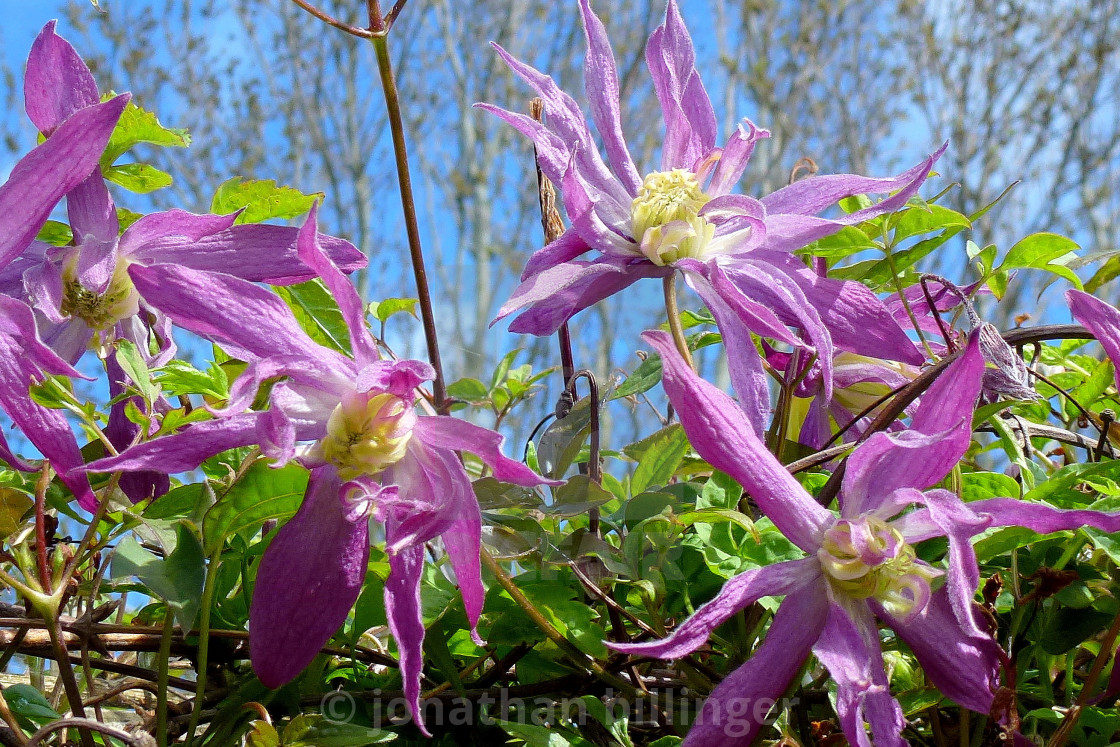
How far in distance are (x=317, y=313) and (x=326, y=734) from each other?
0.27m

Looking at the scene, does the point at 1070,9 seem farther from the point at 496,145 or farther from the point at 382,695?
the point at 382,695

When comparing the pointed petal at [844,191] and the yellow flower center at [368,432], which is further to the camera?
the pointed petal at [844,191]

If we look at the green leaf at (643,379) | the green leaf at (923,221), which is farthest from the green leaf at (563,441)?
the green leaf at (923,221)

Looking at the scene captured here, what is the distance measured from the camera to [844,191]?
24.0 inches

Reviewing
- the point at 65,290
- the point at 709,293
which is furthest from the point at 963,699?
the point at 65,290

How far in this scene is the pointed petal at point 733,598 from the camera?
0.42m

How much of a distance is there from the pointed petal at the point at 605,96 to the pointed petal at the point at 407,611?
324 millimetres

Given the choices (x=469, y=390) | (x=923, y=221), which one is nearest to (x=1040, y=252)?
(x=923, y=221)

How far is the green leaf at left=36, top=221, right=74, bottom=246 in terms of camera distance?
2.07ft

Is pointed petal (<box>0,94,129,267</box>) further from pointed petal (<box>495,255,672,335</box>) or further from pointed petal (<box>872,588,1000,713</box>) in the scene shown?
pointed petal (<box>872,588,1000,713</box>)

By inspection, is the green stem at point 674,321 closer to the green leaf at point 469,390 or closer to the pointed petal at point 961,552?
the pointed petal at point 961,552

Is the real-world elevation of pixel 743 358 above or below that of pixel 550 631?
above

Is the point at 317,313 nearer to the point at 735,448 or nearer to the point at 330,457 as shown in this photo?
the point at 330,457

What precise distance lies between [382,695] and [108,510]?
7.7 inches
